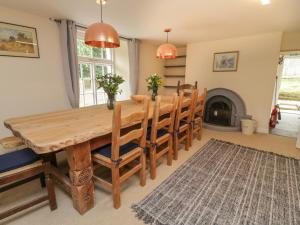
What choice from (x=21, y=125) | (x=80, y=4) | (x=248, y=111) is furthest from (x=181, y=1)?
(x=248, y=111)

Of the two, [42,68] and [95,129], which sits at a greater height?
[42,68]

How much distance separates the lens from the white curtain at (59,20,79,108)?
2.89 meters

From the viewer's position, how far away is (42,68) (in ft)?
9.26

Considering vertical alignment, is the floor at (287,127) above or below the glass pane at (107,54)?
below

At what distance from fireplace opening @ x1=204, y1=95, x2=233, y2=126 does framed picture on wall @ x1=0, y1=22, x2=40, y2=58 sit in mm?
4051

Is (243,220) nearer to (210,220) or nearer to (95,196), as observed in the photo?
(210,220)

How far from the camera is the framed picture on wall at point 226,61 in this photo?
397cm

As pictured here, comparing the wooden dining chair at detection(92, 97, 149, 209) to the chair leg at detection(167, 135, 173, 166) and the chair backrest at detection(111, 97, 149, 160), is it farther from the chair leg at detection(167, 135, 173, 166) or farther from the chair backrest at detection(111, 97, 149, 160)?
the chair leg at detection(167, 135, 173, 166)

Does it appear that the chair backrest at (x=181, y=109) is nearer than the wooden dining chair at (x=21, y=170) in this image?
No

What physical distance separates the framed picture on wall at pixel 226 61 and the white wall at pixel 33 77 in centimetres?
368

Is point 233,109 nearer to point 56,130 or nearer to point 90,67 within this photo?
point 90,67

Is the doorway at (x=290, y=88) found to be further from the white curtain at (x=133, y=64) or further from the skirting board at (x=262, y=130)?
the white curtain at (x=133, y=64)

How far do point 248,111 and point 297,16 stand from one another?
2068 millimetres

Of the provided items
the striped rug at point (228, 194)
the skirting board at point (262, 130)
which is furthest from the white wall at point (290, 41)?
the striped rug at point (228, 194)
